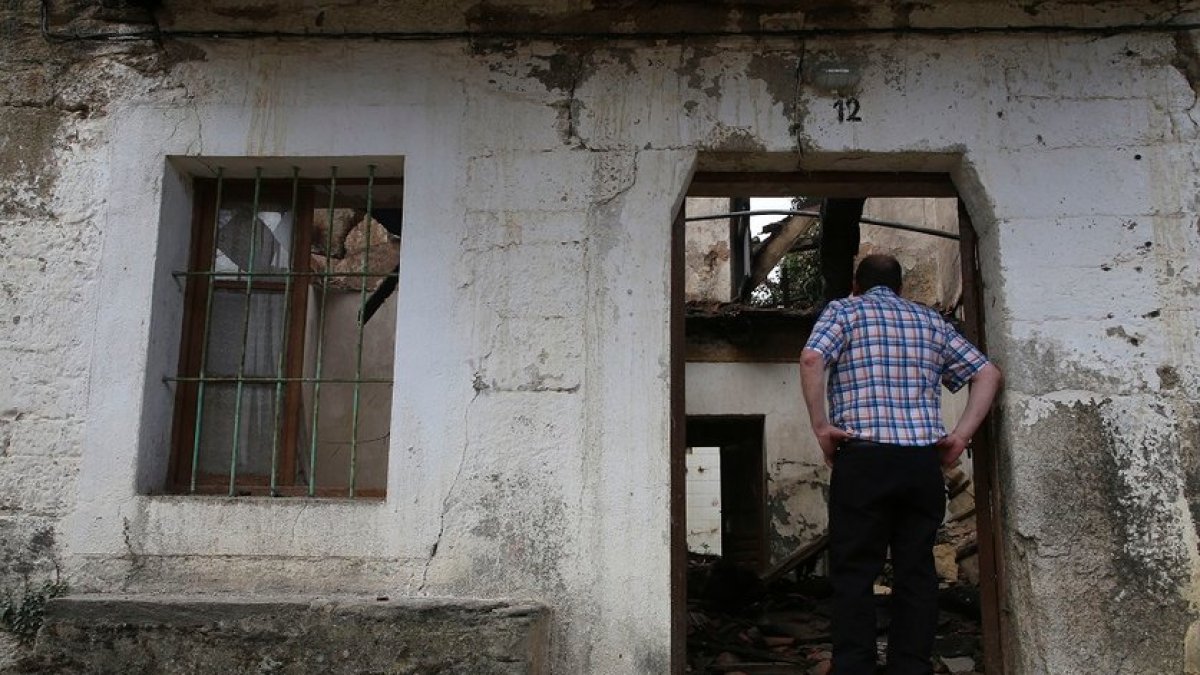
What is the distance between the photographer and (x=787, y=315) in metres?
9.66

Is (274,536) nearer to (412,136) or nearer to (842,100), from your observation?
(412,136)

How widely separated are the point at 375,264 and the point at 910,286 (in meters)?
5.77

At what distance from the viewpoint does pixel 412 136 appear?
4125 millimetres

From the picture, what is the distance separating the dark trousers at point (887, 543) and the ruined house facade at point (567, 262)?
48cm

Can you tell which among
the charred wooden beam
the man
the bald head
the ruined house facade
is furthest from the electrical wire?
the charred wooden beam

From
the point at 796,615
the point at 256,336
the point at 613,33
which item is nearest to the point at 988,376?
the point at 613,33

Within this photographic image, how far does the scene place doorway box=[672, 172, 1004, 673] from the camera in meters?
3.96

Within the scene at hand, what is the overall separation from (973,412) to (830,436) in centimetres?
59

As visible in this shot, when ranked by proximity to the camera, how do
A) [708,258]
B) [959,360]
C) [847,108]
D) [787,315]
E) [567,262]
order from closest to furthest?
[959,360] → [567,262] → [847,108] → [787,315] → [708,258]

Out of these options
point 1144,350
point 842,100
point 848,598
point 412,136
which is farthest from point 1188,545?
point 412,136

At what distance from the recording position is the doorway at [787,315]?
13.0ft

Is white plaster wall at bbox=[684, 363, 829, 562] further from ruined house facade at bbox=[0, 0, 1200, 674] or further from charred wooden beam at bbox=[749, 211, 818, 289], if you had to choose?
ruined house facade at bbox=[0, 0, 1200, 674]

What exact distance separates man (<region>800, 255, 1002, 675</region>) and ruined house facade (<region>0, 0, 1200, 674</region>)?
0.42 m

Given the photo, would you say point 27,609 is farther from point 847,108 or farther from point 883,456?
point 847,108
